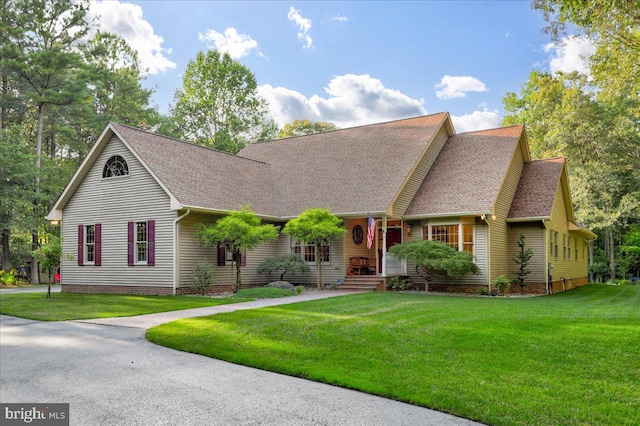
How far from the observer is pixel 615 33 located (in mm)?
12781

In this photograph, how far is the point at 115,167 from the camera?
19.0 meters

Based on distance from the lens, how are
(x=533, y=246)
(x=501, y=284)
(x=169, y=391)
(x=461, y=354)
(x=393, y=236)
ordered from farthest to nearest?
(x=393, y=236) → (x=533, y=246) → (x=501, y=284) → (x=461, y=354) → (x=169, y=391)

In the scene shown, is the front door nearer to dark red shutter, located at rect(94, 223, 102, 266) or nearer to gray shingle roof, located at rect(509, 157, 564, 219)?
gray shingle roof, located at rect(509, 157, 564, 219)

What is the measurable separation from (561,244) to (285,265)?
508 inches

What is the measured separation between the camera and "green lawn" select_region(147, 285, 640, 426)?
4.98 m

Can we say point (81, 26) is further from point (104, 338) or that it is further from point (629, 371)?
point (629, 371)

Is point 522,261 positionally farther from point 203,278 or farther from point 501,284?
point 203,278

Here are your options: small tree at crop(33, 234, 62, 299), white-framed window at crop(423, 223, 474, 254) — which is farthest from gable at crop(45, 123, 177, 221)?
white-framed window at crop(423, 223, 474, 254)

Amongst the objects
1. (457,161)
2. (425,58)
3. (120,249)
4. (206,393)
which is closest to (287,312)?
(206,393)

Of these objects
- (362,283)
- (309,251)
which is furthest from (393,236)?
(309,251)

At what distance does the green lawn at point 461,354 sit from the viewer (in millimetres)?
4977

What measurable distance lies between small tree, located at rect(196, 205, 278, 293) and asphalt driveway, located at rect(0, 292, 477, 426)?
8361 mm

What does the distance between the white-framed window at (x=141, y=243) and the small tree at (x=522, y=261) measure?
14154 mm

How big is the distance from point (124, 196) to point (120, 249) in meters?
2.05
